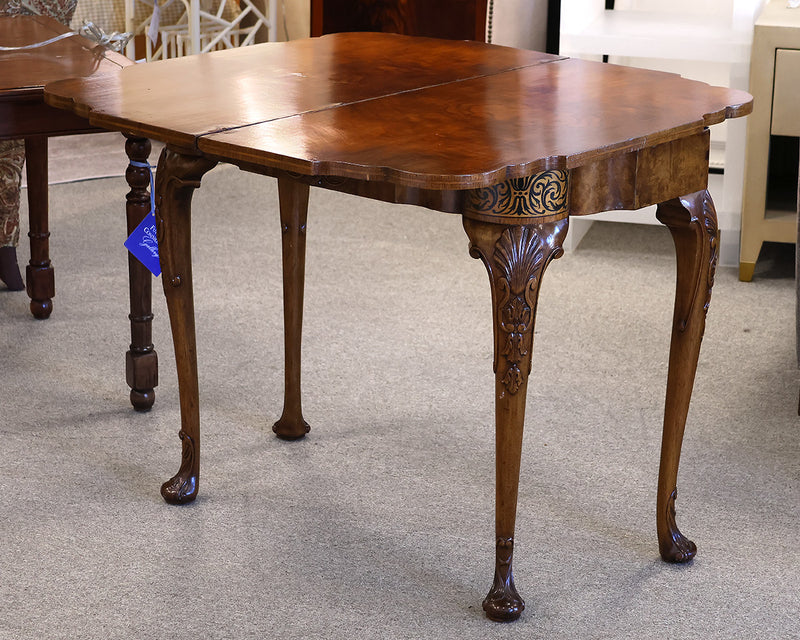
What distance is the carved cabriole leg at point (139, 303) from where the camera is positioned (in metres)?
2.15

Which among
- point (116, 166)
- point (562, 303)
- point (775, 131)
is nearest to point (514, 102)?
point (562, 303)

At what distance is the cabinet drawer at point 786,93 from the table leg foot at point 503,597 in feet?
6.07

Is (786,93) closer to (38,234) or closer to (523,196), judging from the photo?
(523,196)

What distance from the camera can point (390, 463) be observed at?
219 centimetres

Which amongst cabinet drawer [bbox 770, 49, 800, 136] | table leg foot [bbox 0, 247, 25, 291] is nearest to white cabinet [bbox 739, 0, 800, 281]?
cabinet drawer [bbox 770, 49, 800, 136]

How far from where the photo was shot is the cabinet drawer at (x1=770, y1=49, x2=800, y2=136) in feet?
9.86

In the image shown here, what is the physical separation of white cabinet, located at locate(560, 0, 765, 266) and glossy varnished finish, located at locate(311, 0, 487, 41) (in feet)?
1.83

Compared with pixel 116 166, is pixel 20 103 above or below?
above

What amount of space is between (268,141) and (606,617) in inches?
34.6

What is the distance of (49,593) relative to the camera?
1.77m

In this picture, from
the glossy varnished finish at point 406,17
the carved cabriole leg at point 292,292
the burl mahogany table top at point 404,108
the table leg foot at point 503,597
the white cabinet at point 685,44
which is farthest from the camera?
the glossy varnished finish at point 406,17

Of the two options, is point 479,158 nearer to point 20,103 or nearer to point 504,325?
point 504,325

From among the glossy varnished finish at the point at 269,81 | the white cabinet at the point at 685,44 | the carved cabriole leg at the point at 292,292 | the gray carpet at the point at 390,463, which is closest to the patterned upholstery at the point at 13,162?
the gray carpet at the point at 390,463

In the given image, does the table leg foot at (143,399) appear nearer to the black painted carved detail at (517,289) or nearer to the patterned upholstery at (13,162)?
the patterned upholstery at (13,162)
